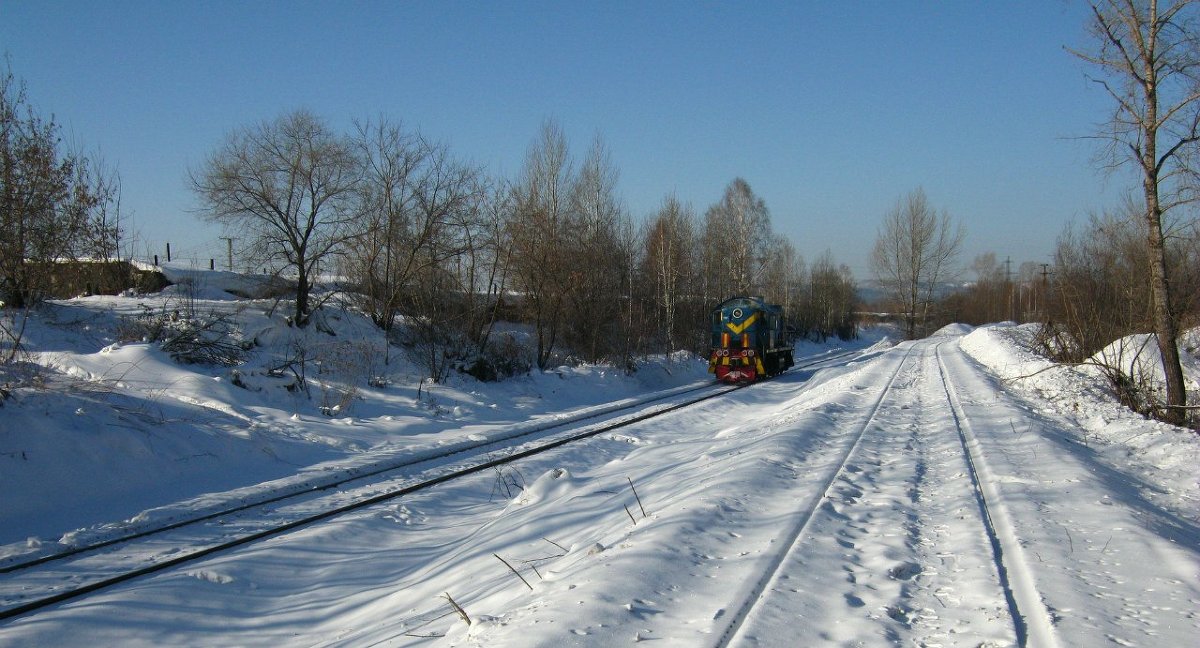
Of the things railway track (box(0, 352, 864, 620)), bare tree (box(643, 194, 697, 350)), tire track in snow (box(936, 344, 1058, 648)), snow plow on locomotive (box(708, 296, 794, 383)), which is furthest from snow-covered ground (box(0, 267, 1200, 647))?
bare tree (box(643, 194, 697, 350))

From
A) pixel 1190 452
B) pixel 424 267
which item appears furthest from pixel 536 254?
pixel 1190 452

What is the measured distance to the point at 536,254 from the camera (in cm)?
2498

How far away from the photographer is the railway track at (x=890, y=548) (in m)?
4.19

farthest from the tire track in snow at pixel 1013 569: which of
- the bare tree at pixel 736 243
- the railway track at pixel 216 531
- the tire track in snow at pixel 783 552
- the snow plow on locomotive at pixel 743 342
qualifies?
the bare tree at pixel 736 243

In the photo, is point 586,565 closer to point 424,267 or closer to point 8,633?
point 8,633

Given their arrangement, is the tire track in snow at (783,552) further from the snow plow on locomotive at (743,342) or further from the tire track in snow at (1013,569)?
the snow plow on locomotive at (743,342)

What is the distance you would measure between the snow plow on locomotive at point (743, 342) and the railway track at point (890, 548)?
15.0 metres

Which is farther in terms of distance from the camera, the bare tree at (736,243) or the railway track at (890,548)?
the bare tree at (736,243)

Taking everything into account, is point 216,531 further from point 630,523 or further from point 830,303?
point 830,303

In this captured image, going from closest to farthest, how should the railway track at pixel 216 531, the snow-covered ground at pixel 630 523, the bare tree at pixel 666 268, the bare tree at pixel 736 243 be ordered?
the snow-covered ground at pixel 630 523, the railway track at pixel 216 531, the bare tree at pixel 666 268, the bare tree at pixel 736 243

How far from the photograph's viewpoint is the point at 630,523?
6.62 m

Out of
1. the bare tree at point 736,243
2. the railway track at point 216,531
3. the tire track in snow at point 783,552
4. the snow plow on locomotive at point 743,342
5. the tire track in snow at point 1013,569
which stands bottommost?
the railway track at point 216,531

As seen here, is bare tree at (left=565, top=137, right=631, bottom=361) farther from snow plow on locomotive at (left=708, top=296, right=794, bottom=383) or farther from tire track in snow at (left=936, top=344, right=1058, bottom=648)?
tire track in snow at (left=936, top=344, right=1058, bottom=648)

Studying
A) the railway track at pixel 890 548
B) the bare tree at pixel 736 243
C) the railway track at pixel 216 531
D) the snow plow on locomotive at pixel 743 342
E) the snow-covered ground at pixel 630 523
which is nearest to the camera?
the railway track at pixel 890 548
